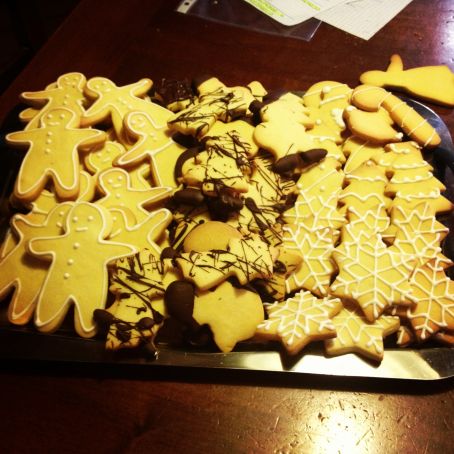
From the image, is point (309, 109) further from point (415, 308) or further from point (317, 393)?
point (317, 393)

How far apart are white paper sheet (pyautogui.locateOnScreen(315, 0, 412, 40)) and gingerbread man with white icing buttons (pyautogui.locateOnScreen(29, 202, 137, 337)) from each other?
4.17 ft

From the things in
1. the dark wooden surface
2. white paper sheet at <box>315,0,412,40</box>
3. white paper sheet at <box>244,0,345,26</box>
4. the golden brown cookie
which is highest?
white paper sheet at <box>315,0,412,40</box>

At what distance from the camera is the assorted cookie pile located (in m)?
0.89

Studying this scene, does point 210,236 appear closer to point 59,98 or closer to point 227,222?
point 227,222

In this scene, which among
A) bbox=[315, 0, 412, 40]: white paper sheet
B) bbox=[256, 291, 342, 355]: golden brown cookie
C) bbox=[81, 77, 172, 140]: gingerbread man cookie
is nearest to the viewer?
bbox=[256, 291, 342, 355]: golden brown cookie

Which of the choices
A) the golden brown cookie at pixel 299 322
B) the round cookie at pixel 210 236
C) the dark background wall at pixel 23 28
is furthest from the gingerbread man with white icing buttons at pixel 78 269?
the dark background wall at pixel 23 28

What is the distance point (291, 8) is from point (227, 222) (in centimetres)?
121

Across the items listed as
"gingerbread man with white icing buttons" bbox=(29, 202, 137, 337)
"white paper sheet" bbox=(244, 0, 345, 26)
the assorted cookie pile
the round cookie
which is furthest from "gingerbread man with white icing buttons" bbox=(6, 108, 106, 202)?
"white paper sheet" bbox=(244, 0, 345, 26)

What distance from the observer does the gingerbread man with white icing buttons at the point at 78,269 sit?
906 millimetres

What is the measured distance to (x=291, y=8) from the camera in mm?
1825

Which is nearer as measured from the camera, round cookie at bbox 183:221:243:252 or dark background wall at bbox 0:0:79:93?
round cookie at bbox 183:221:243:252

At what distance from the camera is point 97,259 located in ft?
3.04

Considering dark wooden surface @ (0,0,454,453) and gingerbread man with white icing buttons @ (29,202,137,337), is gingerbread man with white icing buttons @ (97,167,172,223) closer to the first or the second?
gingerbread man with white icing buttons @ (29,202,137,337)

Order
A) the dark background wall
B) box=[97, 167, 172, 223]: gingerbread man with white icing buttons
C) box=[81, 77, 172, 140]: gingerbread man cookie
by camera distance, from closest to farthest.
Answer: box=[97, 167, 172, 223]: gingerbread man with white icing buttons
box=[81, 77, 172, 140]: gingerbread man cookie
the dark background wall
